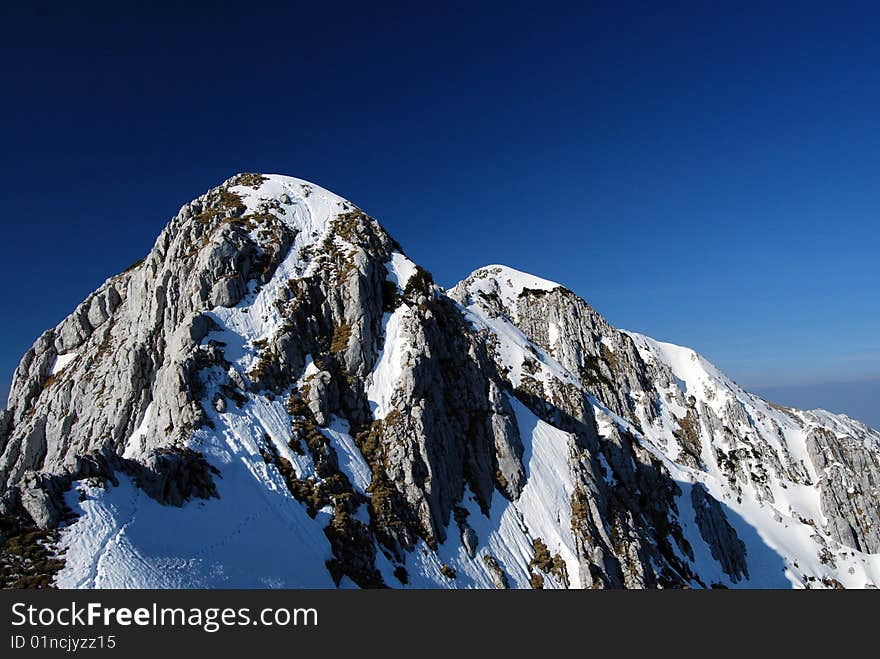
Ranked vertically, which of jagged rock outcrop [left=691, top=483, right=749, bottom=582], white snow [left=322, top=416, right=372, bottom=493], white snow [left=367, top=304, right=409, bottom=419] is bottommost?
jagged rock outcrop [left=691, top=483, right=749, bottom=582]

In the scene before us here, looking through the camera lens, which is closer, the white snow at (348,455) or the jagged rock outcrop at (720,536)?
the white snow at (348,455)

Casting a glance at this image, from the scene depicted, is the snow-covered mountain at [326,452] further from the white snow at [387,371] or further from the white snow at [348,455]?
the white snow at [387,371]

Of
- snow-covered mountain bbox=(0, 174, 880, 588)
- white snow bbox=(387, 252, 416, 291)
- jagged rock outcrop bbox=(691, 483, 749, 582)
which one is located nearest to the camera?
snow-covered mountain bbox=(0, 174, 880, 588)

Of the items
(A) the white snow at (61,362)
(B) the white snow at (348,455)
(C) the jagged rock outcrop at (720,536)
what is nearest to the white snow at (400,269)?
(B) the white snow at (348,455)

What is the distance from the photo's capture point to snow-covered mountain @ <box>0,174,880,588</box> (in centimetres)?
3272

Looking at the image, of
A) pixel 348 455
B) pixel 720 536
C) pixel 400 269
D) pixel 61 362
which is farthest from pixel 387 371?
pixel 720 536

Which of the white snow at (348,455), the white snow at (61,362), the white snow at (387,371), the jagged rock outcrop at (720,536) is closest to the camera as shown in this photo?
the white snow at (348,455)

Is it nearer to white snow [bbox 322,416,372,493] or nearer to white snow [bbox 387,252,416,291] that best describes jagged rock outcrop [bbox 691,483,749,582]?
white snow [bbox 387,252,416,291]

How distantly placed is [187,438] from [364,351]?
899 inches

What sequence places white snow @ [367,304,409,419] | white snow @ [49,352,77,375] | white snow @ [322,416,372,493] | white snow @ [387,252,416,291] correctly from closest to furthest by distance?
1. white snow @ [322,416,372,493]
2. white snow @ [367,304,409,419]
3. white snow @ [387,252,416,291]
4. white snow @ [49,352,77,375]

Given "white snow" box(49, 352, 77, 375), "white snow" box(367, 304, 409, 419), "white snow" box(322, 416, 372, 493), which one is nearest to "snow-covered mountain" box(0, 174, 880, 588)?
"white snow" box(322, 416, 372, 493)

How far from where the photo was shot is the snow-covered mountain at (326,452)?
3272cm

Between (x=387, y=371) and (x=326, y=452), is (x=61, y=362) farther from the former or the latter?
(x=326, y=452)

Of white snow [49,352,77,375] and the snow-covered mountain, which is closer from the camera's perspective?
the snow-covered mountain
